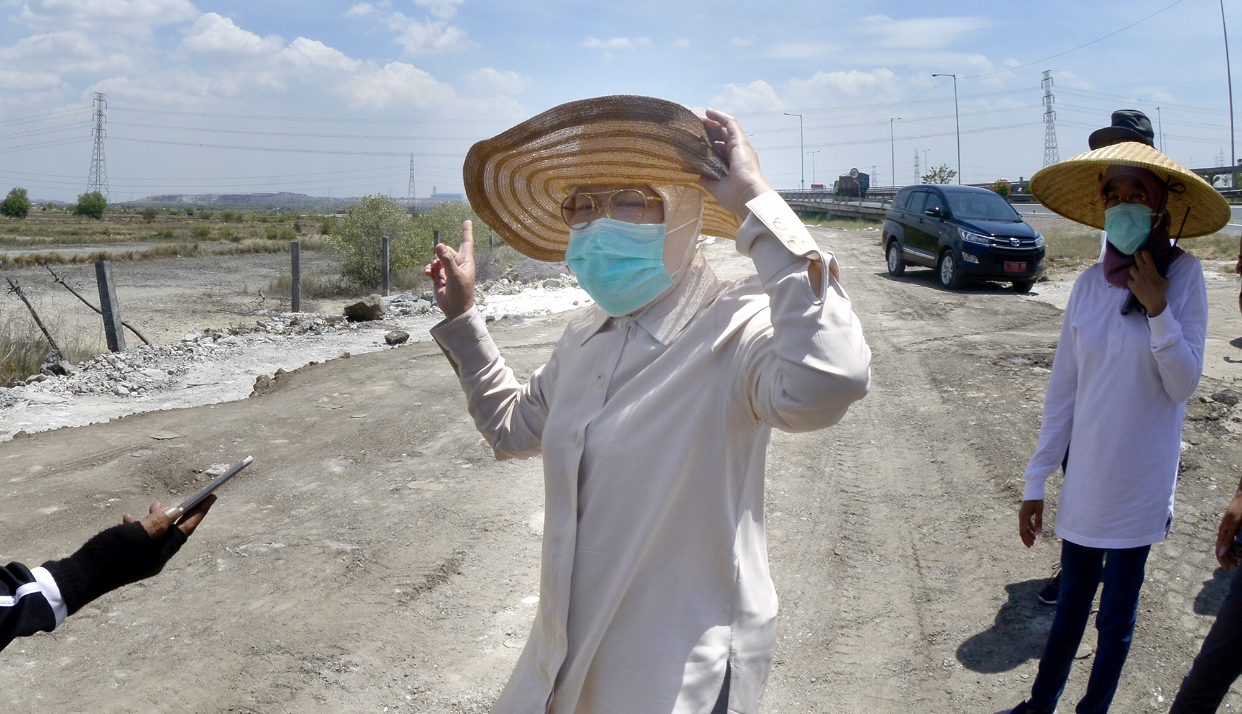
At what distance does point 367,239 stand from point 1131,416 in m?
20.3

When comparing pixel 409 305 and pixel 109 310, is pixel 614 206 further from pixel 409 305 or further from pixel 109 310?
pixel 409 305

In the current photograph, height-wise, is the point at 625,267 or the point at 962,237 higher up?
the point at 962,237

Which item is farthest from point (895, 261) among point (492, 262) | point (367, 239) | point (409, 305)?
point (367, 239)

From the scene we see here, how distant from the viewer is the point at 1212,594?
4.16 metres

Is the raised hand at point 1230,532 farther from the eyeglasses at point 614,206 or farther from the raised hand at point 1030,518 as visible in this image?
the eyeglasses at point 614,206

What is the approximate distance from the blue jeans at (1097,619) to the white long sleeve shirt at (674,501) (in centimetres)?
168

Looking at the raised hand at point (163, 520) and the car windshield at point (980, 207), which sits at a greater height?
the car windshield at point (980, 207)

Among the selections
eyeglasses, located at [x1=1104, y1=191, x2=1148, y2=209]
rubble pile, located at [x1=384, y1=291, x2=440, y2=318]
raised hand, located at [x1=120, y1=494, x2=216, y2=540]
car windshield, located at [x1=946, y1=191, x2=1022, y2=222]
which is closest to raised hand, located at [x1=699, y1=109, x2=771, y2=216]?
raised hand, located at [x1=120, y1=494, x2=216, y2=540]

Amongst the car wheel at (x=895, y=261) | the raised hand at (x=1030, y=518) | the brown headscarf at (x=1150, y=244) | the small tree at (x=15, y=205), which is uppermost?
the small tree at (x=15, y=205)

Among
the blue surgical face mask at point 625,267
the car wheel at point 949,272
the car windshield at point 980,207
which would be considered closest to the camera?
the blue surgical face mask at point 625,267

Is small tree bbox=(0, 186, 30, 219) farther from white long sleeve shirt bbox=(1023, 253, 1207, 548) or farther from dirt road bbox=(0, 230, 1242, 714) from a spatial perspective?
white long sleeve shirt bbox=(1023, 253, 1207, 548)

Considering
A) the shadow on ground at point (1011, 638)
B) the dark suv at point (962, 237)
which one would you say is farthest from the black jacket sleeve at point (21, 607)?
the dark suv at point (962, 237)

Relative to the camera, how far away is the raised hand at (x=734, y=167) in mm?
1638

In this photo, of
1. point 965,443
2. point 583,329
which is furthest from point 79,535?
point 965,443
